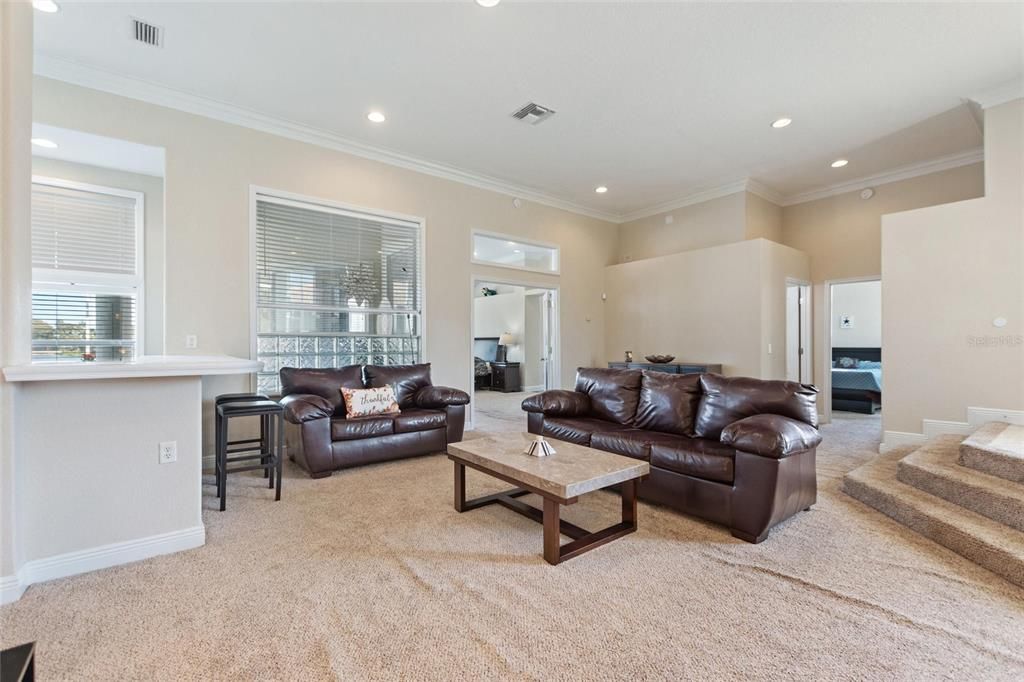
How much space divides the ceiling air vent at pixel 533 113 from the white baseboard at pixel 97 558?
411 cm

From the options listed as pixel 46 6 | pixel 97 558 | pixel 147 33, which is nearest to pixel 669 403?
pixel 97 558

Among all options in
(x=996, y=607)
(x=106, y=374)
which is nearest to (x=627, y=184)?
(x=996, y=607)

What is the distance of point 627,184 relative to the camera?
6246 millimetres

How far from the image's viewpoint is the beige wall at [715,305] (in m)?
5.49

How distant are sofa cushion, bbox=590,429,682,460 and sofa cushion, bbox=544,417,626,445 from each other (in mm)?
91

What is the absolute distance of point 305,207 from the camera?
465cm

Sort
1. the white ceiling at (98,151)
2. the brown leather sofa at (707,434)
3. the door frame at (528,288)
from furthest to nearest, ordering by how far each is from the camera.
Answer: the door frame at (528,288) → the white ceiling at (98,151) → the brown leather sofa at (707,434)

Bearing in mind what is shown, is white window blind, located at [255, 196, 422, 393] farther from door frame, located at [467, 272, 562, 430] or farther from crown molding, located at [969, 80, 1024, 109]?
A: crown molding, located at [969, 80, 1024, 109]

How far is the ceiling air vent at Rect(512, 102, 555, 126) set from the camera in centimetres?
416

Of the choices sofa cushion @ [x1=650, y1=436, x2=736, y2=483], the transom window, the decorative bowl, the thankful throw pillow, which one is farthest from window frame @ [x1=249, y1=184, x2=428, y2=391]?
sofa cushion @ [x1=650, y1=436, x2=736, y2=483]

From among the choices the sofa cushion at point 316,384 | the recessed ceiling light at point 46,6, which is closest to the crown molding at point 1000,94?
the sofa cushion at point 316,384

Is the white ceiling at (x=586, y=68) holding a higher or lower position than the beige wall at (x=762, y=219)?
higher

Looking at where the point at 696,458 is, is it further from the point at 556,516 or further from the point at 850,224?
the point at 850,224

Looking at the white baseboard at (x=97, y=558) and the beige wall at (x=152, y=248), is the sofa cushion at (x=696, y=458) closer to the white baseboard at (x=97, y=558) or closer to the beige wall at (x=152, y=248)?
the white baseboard at (x=97, y=558)
